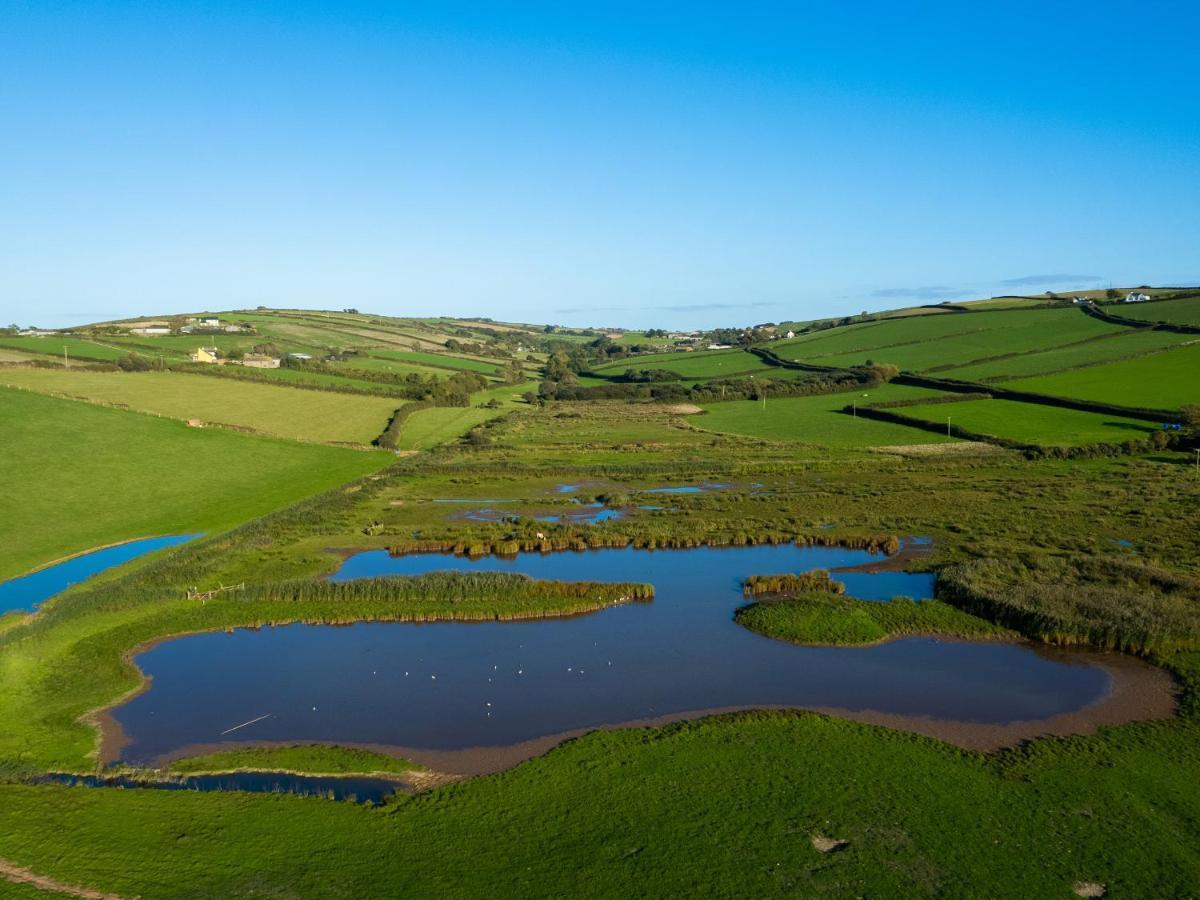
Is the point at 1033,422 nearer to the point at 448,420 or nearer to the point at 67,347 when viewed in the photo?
the point at 448,420

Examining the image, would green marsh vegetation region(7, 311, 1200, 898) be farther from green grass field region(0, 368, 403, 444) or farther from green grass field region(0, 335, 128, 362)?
green grass field region(0, 335, 128, 362)

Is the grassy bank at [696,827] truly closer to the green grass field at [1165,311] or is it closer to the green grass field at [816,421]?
the green grass field at [816,421]

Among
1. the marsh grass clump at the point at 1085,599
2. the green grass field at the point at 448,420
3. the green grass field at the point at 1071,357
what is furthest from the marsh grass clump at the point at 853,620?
the green grass field at the point at 1071,357

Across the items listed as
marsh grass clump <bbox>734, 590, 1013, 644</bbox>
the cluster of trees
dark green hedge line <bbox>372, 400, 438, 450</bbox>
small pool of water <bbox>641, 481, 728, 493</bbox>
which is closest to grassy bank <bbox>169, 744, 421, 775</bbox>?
marsh grass clump <bbox>734, 590, 1013, 644</bbox>

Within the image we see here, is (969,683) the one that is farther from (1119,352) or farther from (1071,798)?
(1119,352)

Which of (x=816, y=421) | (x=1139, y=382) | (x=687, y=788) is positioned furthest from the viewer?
(x=816, y=421)

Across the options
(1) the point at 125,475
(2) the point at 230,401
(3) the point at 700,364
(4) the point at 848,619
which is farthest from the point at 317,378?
(4) the point at 848,619

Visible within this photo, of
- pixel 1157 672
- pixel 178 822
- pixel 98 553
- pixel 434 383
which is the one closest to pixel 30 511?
pixel 98 553
